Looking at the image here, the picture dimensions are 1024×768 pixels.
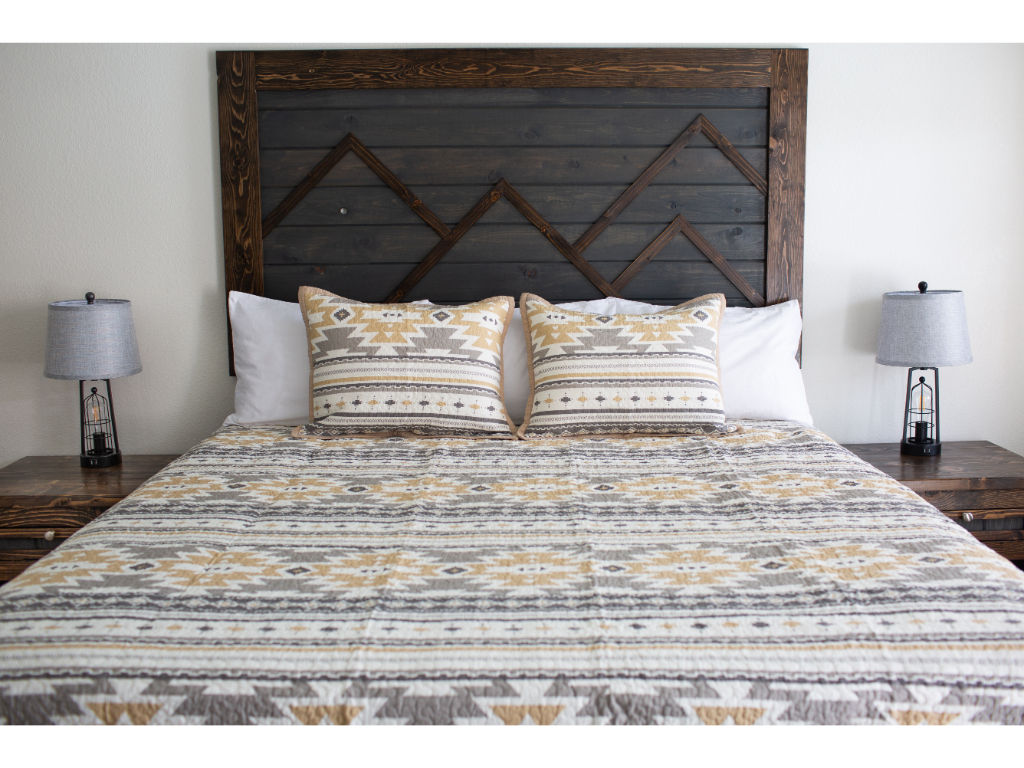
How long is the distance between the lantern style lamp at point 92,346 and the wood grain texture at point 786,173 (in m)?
2.15

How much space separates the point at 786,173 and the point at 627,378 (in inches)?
40.7

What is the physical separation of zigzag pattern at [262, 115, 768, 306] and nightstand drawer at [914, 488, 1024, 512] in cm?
86

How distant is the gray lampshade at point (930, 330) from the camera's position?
2926mm

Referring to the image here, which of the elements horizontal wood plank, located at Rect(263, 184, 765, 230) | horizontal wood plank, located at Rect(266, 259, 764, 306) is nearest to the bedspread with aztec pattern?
horizontal wood plank, located at Rect(266, 259, 764, 306)

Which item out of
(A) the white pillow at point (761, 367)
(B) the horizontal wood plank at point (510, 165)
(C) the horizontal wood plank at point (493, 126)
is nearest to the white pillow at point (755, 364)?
(A) the white pillow at point (761, 367)

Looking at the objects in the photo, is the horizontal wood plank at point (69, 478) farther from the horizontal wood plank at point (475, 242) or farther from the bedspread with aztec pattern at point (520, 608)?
the horizontal wood plank at point (475, 242)

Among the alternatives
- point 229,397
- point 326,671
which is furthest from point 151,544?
point 229,397

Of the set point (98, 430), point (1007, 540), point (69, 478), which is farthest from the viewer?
point (98, 430)

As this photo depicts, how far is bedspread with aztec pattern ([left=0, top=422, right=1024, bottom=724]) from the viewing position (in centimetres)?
131

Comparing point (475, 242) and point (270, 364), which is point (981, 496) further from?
point (270, 364)

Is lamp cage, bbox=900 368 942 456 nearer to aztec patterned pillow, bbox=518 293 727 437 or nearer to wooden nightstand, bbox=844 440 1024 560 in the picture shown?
wooden nightstand, bbox=844 440 1024 560

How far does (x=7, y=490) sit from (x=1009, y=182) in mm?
3385

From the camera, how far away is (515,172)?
3.12m

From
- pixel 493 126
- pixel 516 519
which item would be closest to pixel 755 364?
pixel 493 126
